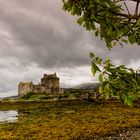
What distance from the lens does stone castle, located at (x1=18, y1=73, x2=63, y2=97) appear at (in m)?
113

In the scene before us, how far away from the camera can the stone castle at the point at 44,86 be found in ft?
369

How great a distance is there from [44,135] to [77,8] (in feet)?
53.8

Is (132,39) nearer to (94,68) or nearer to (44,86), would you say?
(94,68)

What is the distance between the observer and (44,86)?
11481cm

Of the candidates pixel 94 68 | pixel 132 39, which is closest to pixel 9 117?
pixel 132 39

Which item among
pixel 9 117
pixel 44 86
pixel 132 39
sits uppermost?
pixel 44 86

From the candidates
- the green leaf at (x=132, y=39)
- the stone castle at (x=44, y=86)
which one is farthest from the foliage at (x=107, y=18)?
the stone castle at (x=44, y=86)

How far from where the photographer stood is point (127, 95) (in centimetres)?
937

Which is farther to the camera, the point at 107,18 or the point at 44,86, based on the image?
the point at 44,86

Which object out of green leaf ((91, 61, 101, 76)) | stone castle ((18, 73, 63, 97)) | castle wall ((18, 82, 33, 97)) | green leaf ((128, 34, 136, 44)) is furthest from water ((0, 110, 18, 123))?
castle wall ((18, 82, 33, 97))

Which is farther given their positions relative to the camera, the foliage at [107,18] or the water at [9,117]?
the water at [9,117]

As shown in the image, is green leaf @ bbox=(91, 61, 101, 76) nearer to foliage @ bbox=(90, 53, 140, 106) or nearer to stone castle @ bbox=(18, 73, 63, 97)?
foliage @ bbox=(90, 53, 140, 106)

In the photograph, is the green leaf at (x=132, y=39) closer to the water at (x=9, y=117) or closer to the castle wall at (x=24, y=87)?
the water at (x=9, y=117)

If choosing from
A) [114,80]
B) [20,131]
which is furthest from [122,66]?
[20,131]
